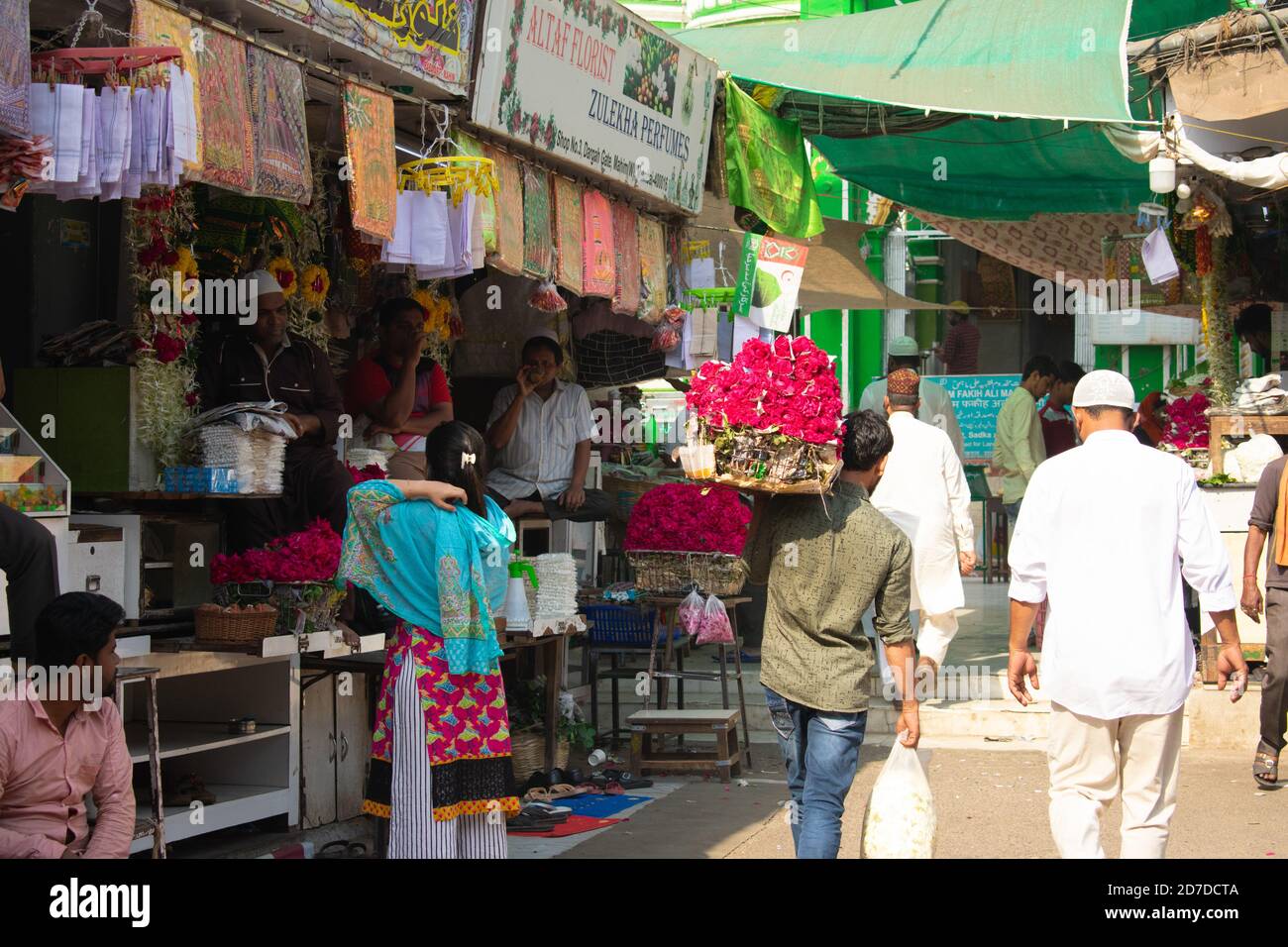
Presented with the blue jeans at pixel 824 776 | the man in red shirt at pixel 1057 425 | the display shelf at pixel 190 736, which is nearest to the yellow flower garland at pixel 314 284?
the display shelf at pixel 190 736

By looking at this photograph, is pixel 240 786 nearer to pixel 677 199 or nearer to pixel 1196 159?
pixel 677 199

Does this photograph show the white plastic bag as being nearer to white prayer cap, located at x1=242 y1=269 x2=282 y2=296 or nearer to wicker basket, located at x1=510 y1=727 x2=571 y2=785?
wicker basket, located at x1=510 y1=727 x2=571 y2=785

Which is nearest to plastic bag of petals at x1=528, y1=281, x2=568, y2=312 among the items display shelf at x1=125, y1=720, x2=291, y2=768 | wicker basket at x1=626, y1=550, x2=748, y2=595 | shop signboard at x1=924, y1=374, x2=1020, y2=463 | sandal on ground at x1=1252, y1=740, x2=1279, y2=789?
wicker basket at x1=626, y1=550, x2=748, y2=595

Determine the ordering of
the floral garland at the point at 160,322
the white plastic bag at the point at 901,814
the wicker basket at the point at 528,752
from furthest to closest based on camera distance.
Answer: the wicker basket at the point at 528,752 → the floral garland at the point at 160,322 → the white plastic bag at the point at 901,814

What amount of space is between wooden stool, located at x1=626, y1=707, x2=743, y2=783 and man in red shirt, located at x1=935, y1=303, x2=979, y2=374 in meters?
14.0

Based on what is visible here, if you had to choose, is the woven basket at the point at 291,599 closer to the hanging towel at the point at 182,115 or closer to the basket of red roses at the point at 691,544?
the hanging towel at the point at 182,115

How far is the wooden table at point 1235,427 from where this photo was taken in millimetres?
10180

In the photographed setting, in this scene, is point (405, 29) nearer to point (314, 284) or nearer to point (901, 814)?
point (314, 284)

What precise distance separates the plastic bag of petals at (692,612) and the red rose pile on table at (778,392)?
11.4 ft

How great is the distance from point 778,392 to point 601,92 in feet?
15.0
